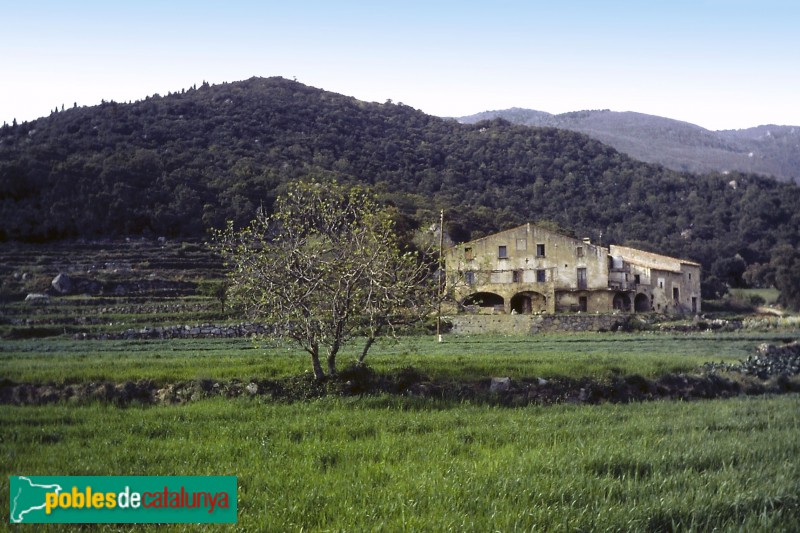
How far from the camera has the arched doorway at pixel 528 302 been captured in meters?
53.5

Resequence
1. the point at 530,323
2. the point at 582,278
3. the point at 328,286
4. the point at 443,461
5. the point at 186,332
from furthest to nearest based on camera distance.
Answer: the point at 582,278
the point at 530,323
the point at 186,332
the point at 328,286
the point at 443,461

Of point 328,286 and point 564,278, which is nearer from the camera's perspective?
point 328,286

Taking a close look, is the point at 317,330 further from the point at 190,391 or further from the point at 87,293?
the point at 87,293

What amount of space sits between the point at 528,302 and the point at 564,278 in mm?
3797

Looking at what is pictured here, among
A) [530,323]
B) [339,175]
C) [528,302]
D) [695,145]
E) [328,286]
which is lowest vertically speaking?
[530,323]

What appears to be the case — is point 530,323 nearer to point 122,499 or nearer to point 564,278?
point 564,278

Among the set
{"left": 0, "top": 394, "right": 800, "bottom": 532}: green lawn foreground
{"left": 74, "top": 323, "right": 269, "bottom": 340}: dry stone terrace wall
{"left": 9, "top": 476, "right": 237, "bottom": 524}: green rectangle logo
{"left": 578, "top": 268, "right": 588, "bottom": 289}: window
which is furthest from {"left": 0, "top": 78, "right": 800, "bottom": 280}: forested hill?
{"left": 9, "top": 476, "right": 237, "bottom": 524}: green rectangle logo

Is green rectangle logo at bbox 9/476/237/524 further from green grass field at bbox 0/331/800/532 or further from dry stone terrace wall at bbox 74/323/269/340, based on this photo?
dry stone terrace wall at bbox 74/323/269/340

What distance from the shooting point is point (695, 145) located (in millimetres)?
153875

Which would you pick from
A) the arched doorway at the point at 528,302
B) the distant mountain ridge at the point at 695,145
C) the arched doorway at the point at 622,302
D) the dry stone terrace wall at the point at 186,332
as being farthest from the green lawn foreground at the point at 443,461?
the distant mountain ridge at the point at 695,145

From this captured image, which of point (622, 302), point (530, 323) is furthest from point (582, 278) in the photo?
point (530, 323)

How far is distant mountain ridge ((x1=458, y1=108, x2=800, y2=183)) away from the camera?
11438 centimetres

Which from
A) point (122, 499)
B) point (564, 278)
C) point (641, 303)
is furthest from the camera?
point (641, 303)

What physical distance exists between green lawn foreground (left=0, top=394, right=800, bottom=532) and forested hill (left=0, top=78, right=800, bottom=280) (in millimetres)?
50214
